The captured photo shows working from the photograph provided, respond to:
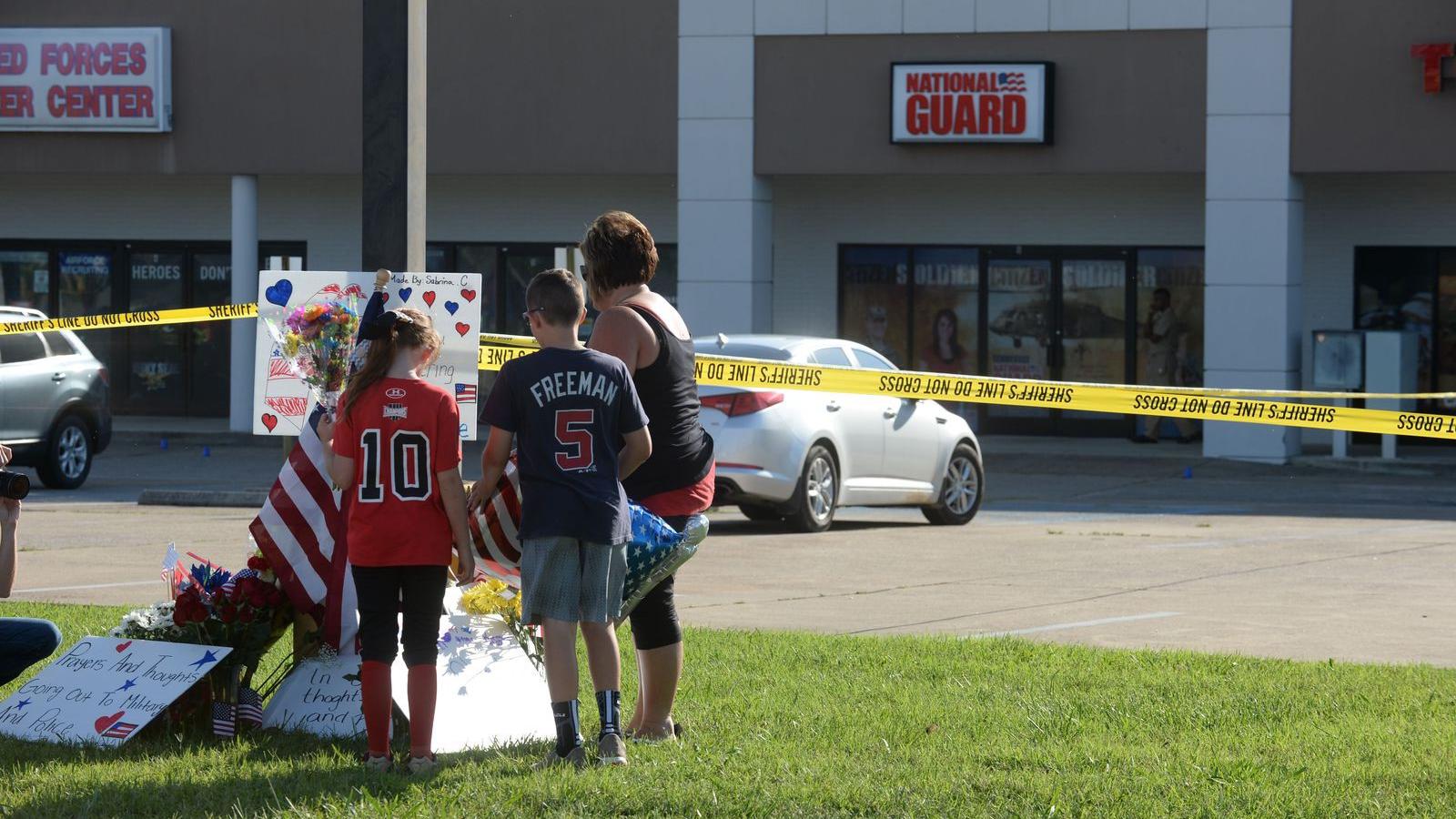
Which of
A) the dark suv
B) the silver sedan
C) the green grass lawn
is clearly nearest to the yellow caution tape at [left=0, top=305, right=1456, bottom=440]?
the silver sedan

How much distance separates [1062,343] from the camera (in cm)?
2616

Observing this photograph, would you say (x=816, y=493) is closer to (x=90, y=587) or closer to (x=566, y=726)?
(x=90, y=587)

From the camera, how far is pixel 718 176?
24953 millimetres

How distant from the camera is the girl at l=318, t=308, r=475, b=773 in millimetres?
6211

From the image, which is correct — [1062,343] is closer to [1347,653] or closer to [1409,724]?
[1347,653]

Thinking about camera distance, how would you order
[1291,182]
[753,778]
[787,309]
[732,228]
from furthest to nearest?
[787,309]
[732,228]
[1291,182]
[753,778]

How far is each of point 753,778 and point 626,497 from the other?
104 centimetres

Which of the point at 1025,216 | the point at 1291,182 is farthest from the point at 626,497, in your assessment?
the point at 1025,216

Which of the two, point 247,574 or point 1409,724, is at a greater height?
point 247,574

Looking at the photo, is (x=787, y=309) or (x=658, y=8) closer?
(x=658, y=8)

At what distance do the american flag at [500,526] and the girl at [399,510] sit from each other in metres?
0.32

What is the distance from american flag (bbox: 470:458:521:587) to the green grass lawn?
65cm

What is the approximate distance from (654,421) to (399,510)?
968 mm

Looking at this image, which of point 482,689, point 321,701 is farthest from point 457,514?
point 321,701
